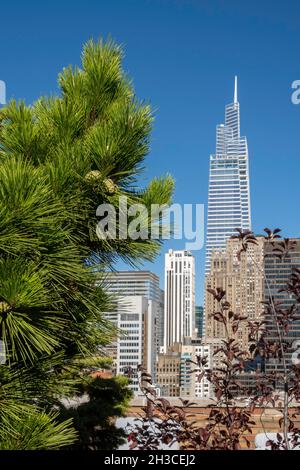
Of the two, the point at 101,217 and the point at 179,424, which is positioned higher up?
the point at 101,217

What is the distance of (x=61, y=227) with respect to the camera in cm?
309

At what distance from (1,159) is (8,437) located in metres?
1.35

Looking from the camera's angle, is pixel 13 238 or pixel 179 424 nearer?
pixel 13 238

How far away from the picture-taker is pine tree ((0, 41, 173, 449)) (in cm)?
255

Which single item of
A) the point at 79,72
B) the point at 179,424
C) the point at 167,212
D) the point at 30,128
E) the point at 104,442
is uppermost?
the point at 79,72

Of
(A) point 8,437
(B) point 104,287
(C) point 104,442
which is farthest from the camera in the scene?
(C) point 104,442

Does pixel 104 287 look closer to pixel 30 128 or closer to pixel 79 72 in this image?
pixel 30 128

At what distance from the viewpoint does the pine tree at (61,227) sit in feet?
8.37

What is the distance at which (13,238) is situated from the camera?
2537 mm

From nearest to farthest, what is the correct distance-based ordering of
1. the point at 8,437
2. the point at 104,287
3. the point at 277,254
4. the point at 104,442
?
1. the point at 8,437
2. the point at 104,287
3. the point at 277,254
4. the point at 104,442

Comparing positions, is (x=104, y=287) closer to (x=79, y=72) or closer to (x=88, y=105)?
(x=88, y=105)

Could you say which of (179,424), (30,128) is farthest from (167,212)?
(179,424)

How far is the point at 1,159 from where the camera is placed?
3248 millimetres

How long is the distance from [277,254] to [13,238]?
61.3 inches
